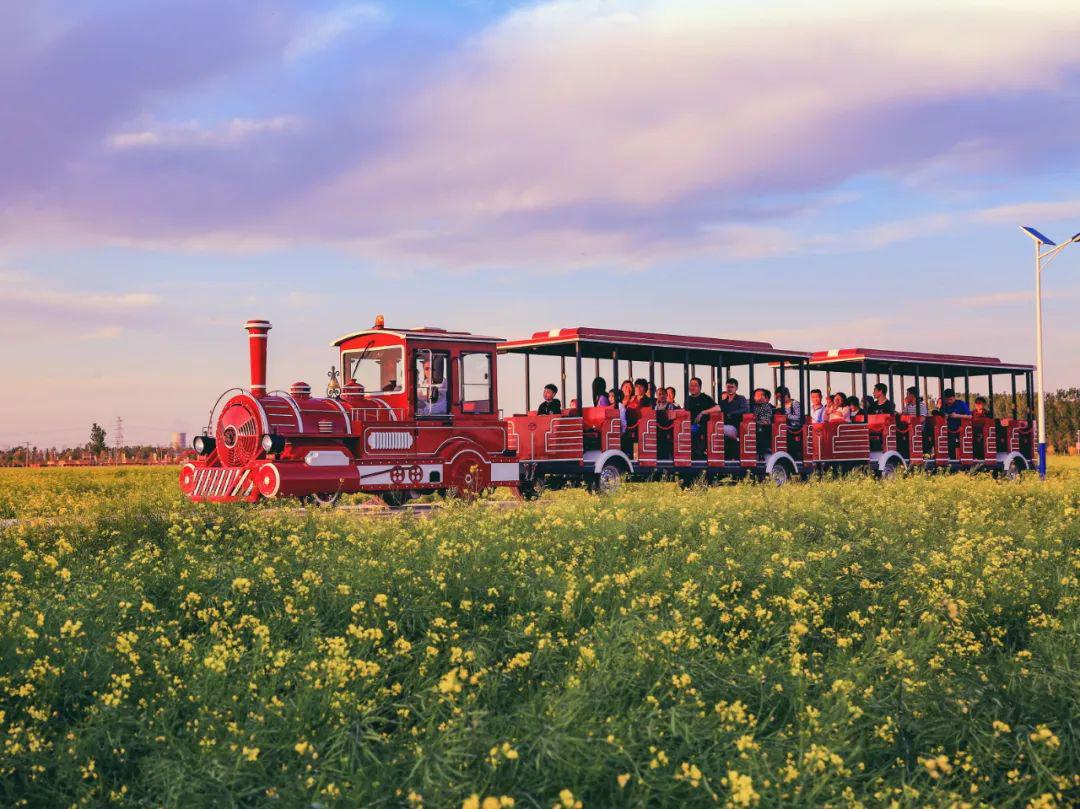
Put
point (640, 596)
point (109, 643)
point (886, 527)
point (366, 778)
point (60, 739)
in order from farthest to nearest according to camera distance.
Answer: point (886, 527) < point (640, 596) < point (109, 643) < point (60, 739) < point (366, 778)

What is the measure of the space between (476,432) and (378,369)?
1827 millimetres

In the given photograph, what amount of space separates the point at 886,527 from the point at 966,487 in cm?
601

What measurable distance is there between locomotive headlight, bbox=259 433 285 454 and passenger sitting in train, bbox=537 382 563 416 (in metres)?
4.96

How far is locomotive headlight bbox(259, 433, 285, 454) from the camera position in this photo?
14.0m

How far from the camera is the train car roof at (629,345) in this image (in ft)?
56.9

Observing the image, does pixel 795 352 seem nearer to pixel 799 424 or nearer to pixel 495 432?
pixel 799 424

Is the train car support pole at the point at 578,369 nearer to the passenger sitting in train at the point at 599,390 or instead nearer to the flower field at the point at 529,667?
the passenger sitting in train at the point at 599,390

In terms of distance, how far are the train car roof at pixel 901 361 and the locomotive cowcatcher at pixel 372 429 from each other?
32.9 feet

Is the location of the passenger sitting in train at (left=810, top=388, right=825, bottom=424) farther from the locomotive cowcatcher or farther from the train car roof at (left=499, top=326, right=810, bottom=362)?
the locomotive cowcatcher

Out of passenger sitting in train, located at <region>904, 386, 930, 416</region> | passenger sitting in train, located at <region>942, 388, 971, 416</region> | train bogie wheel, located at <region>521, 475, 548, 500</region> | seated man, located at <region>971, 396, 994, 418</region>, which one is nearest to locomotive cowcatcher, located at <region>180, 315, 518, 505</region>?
train bogie wheel, located at <region>521, 475, 548, 500</region>

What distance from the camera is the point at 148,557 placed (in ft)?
26.3

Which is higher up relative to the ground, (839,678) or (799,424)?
(799,424)

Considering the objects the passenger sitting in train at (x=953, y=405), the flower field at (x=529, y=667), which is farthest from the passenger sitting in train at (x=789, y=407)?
the flower field at (x=529, y=667)

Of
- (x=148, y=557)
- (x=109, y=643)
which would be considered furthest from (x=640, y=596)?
(x=148, y=557)
